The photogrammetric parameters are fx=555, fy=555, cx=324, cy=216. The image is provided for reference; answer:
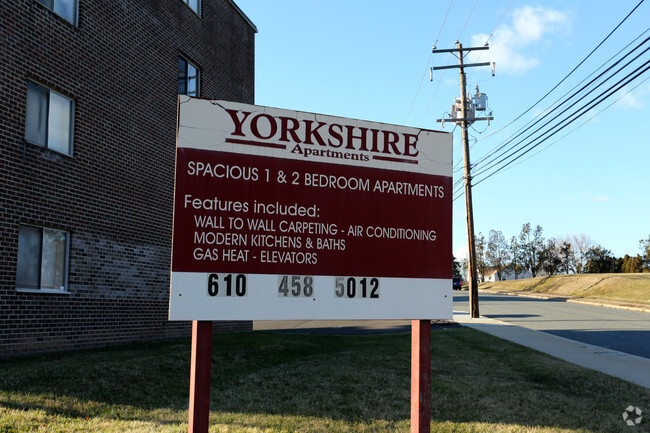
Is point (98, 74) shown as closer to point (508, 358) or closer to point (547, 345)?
point (508, 358)

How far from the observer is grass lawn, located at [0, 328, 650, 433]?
243 inches

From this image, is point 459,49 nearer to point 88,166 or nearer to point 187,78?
point 187,78

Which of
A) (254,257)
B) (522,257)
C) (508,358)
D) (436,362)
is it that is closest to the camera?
(254,257)

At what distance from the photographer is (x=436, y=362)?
1026cm

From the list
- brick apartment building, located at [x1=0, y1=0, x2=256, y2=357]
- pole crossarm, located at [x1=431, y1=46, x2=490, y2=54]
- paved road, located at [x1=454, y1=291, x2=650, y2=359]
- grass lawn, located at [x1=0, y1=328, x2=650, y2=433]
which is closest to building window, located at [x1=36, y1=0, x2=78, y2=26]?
brick apartment building, located at [x1=0, y1=0, x2=256, y2=357]

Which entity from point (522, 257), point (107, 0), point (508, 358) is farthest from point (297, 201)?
point (522, 257)

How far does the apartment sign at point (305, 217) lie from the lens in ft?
14.5

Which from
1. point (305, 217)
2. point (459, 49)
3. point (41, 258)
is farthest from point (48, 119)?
point (459, 49)

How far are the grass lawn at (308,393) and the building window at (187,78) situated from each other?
28.6ft

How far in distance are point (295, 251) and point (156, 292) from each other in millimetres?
11529

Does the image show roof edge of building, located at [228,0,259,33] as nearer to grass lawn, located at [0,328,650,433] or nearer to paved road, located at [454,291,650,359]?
grass lawn, located at [0,328,650,433]

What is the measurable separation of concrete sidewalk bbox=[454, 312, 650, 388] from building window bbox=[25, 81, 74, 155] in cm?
1186

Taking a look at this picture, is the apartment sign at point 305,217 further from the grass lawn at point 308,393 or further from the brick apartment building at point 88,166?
the brick apartment building at point 88,166

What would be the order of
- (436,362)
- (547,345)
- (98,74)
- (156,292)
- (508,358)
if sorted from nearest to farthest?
(436,362)
(508,358)
(98,74)
(547,345)
(156,292)
